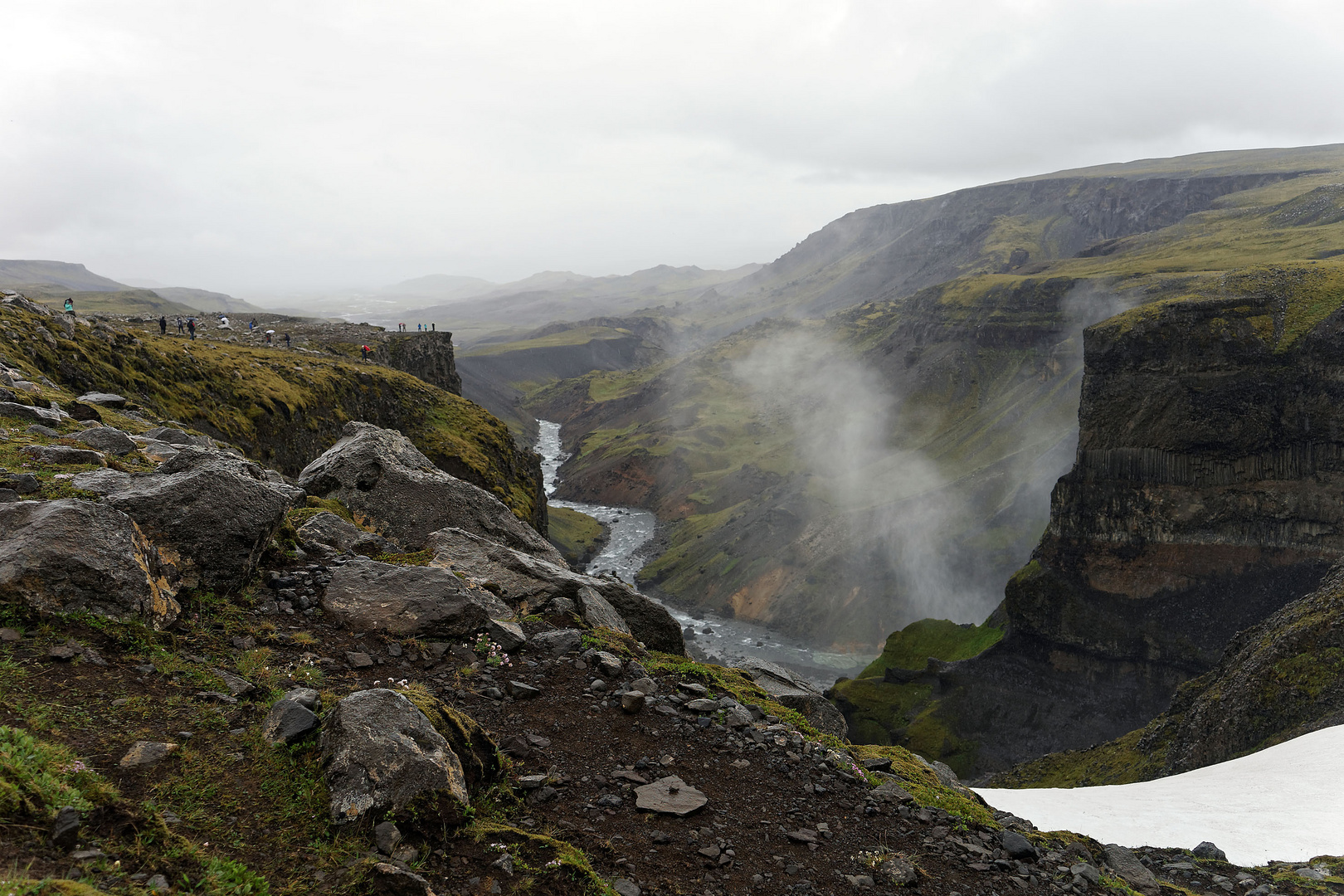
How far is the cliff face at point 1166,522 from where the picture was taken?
60438 mm

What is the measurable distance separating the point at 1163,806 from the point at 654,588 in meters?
90.9

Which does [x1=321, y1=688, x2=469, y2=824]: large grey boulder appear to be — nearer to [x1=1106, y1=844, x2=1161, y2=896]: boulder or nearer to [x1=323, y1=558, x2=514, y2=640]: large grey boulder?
[x1=323, y1=558, x2=514, y2=640]: large grey boulder

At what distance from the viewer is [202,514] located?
10.6 metres

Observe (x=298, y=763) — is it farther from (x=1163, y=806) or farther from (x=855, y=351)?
(x=855, y=351)

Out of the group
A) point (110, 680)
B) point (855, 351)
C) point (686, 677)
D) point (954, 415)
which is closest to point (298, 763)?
point (110, 680)

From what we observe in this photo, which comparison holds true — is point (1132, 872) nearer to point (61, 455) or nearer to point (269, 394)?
point (61, 455)

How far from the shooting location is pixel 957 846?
10812 mm

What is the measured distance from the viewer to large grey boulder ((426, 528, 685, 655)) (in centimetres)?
1465

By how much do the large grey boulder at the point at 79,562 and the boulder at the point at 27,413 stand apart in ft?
22.5

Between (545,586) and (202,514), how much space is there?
21.2 feet

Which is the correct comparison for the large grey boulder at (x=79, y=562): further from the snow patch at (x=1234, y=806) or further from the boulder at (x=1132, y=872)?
the snow patch at (x=1234, y=806)

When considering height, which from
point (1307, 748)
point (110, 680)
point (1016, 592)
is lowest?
point (1016, 592)

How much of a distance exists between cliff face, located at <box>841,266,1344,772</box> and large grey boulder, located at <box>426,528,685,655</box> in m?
62.1

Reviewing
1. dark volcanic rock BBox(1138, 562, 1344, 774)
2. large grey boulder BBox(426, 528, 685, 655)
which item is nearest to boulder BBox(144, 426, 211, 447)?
large grey boulder BBox(426, 528, 685, 655)
